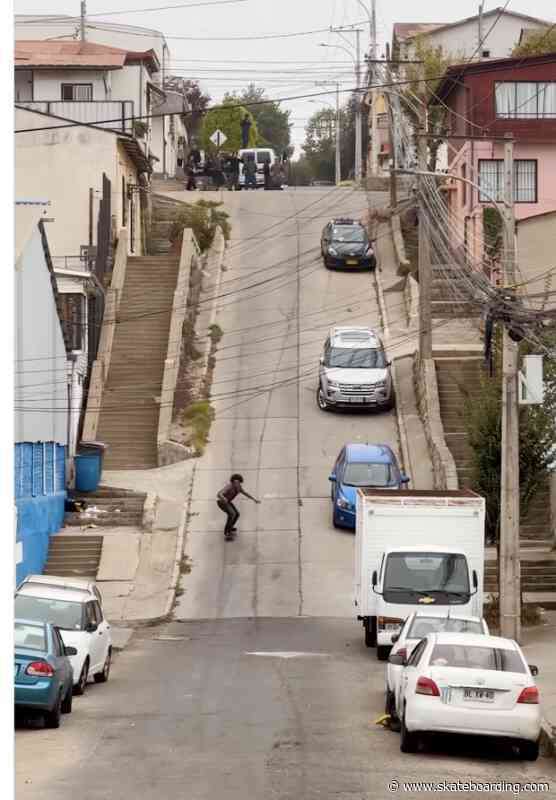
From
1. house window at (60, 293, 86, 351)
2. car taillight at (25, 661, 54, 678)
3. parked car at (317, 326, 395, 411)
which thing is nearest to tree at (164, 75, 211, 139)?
parked car at (317, 326, 395, 411)

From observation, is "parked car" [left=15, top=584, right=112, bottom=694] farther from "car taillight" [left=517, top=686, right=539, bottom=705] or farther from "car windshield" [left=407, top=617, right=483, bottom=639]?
"car taillight" [left=517, top=686, right=539, bottom=705]

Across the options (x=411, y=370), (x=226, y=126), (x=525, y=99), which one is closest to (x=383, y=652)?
(x=411, y=370)

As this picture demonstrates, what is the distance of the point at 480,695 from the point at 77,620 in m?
7.61

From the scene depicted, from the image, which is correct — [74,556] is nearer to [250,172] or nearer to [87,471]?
[87,471]

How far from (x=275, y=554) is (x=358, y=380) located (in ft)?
33.2

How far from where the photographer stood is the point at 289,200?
235ft

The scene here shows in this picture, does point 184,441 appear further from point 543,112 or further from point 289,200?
point 289,200

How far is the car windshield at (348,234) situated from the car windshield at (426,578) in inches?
1317

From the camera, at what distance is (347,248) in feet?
189

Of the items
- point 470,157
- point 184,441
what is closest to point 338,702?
point 184,441

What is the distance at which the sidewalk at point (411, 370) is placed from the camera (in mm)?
26344

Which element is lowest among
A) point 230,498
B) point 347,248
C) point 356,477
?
point 230,498

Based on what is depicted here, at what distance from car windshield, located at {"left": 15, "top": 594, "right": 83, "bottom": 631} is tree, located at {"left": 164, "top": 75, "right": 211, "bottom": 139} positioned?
8446cm

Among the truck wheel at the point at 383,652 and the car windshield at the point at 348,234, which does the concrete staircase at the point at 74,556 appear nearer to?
the truck wheel at the point at 383,652
